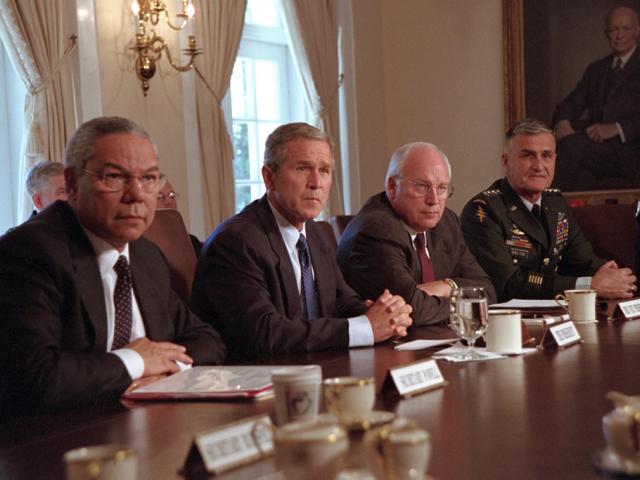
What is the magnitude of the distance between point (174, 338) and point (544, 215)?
2550 mm

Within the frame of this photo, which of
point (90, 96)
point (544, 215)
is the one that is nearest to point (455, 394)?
point (544, 215)

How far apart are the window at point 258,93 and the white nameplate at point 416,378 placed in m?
5.16

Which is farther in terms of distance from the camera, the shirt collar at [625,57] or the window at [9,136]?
the shirt collar at [625,57]

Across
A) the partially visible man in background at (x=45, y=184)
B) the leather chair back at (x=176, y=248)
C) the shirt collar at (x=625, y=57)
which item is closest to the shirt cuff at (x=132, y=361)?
the leather chair back at (x=176, y=248)

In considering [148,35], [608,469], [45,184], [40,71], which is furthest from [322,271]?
[148,35]

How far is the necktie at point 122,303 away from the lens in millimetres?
2396

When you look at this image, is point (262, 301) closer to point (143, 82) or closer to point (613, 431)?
point (613, 431)

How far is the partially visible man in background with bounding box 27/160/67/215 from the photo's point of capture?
16.4 ft

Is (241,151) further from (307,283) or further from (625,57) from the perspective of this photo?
(307,283)

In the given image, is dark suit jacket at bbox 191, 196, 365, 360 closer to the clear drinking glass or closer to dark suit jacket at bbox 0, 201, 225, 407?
dark suit jacket at bbox 0, 201, 225, 407

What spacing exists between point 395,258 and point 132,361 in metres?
1.65

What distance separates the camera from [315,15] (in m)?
7.56

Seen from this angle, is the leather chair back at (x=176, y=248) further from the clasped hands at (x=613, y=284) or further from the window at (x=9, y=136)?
the window at (x=9, y=136)

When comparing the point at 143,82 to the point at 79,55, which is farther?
the point at 143,82
